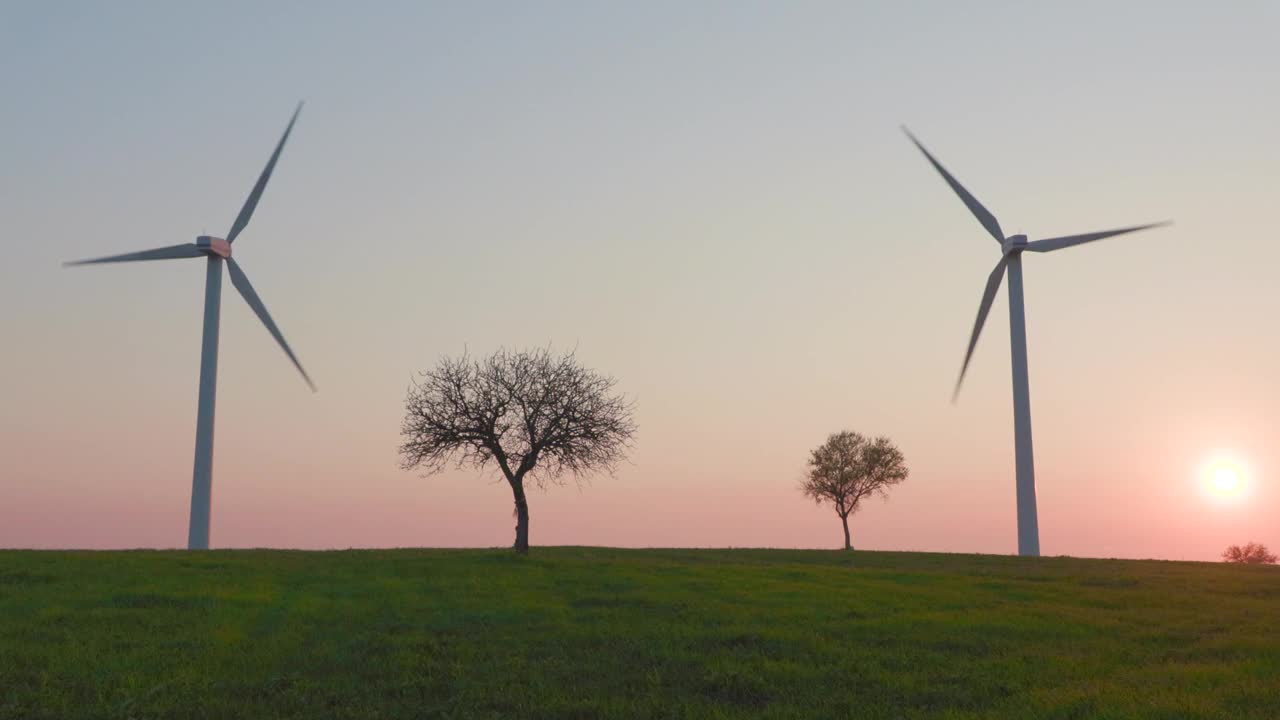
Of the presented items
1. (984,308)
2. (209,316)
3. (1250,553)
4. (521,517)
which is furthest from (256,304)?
(1250,553)

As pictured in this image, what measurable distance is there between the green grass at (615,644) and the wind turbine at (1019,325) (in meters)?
20.0

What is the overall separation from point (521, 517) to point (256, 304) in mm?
23508

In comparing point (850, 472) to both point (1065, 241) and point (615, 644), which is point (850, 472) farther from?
point (615, 644)

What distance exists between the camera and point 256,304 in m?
67.6

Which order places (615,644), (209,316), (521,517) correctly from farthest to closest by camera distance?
(209,316) < (521,517) < (615,644)

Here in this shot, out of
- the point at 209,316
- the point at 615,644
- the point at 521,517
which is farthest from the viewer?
the point at 209,316

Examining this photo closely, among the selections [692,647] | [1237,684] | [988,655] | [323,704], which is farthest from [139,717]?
[1237,684]

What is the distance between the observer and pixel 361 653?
87.8 feet

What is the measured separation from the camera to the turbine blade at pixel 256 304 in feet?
218

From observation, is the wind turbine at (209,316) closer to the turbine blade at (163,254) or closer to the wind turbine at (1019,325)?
the turbine blade at (163,254)

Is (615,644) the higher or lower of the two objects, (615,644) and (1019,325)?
the lower

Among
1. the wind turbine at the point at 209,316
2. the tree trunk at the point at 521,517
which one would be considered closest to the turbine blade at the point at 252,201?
the wind turbine at the point at 209,316

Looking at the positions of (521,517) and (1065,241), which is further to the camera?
(1065,241)

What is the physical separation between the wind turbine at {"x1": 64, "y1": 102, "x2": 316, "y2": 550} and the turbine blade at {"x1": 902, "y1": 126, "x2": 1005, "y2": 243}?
4032cm
